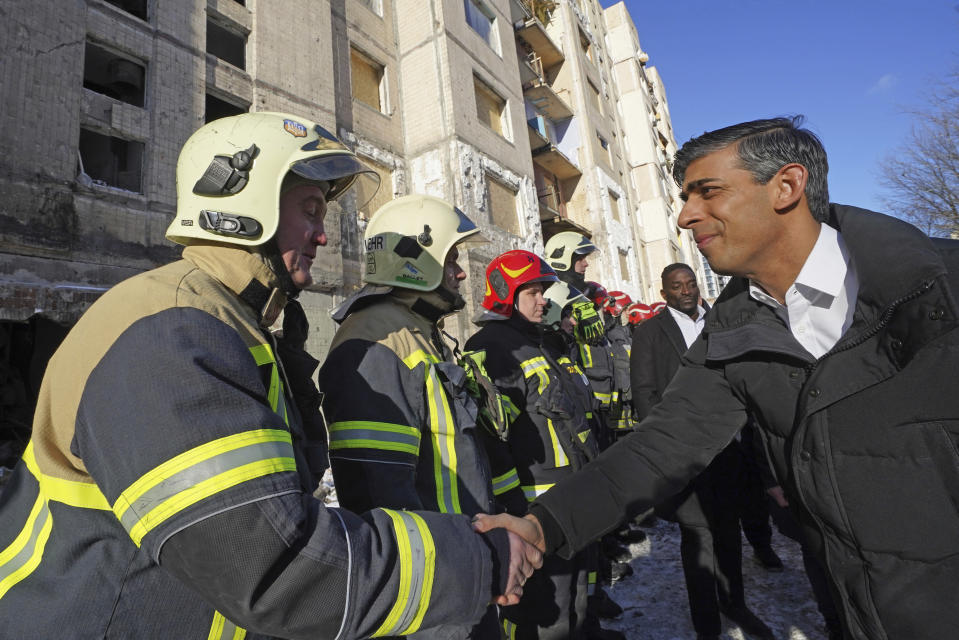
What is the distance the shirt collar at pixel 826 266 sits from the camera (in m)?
1.62

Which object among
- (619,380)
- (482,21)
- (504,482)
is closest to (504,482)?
(504,482)

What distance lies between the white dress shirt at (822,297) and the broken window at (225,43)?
1182cm

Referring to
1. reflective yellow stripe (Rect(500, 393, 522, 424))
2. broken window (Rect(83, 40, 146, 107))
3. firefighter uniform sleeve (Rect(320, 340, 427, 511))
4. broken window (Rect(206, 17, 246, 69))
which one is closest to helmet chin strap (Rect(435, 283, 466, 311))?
firefighter uniform sleeve (Rect(320, 340, 427, 511))

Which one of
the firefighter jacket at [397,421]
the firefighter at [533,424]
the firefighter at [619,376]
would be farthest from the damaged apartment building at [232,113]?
the firefighter jacket at [397,421]

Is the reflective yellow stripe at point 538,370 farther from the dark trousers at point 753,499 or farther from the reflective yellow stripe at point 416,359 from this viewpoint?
the dark trousers at point 753,499

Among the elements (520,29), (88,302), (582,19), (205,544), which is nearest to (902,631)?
(205,544)

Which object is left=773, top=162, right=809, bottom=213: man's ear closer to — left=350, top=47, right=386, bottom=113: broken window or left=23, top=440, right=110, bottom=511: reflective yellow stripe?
left=23, top=440, right=110, bottom=511: reflective yellow stripe

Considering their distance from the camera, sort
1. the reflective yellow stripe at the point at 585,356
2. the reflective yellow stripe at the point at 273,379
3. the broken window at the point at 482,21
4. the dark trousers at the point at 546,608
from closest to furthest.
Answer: the reflective yellow stripe at the point at 273,379 → the dark trousers at the point at 546,608 → the reflective yellow stripe at the point at 585,356 → the broken window at the point at 482,21

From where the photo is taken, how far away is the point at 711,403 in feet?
6.03

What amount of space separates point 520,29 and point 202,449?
75.6ft

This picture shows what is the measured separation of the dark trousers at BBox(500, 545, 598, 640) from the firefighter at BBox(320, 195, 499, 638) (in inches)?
31.8

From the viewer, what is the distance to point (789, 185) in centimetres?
172

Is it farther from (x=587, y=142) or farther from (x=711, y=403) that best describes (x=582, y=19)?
(x=711, y=403)

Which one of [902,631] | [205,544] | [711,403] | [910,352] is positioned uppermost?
[910,352]
